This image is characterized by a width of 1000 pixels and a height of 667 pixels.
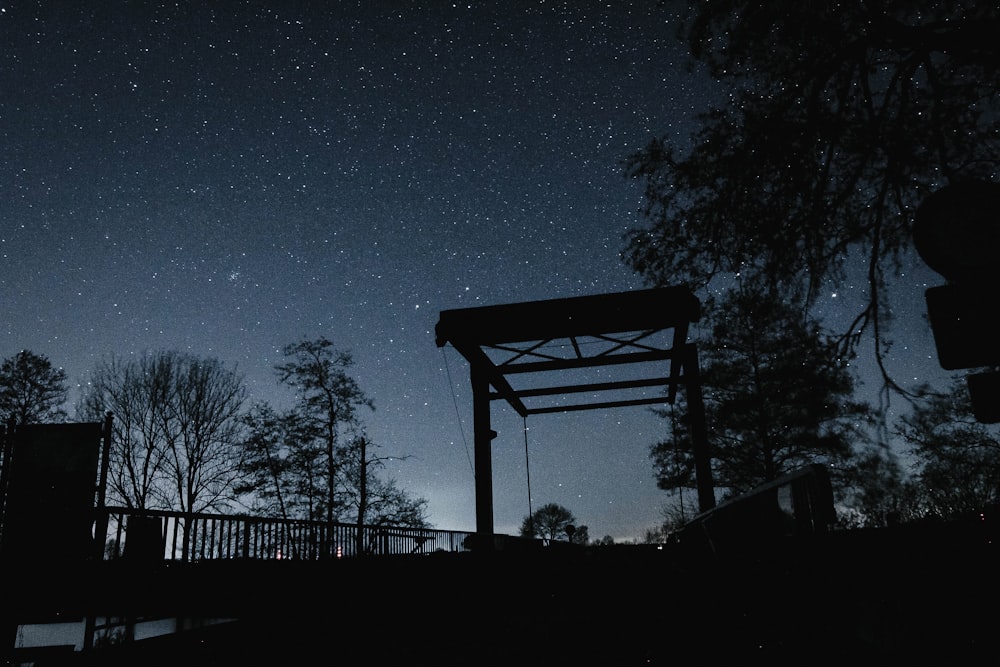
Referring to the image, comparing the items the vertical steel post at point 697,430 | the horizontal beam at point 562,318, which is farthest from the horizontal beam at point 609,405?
the horizontal beam at point 562,318

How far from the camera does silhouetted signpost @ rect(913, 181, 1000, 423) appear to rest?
1.88 meters

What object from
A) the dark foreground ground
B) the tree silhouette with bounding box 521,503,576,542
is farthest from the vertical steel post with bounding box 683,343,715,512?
the tree silhouette with bounding box 521,503,576,542

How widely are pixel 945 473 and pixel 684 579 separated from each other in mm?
25356

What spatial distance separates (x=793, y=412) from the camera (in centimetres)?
2356

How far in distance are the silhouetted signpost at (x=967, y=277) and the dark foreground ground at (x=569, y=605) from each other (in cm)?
104

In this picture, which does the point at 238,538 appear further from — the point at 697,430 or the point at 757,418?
the point at 757,418

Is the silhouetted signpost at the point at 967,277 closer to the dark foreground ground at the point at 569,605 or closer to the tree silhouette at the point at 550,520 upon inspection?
the dark foreground ground at the point at 569,605

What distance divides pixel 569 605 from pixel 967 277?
618cm

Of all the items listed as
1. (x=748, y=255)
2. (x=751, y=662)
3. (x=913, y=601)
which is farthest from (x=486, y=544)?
(x=913, y=601)

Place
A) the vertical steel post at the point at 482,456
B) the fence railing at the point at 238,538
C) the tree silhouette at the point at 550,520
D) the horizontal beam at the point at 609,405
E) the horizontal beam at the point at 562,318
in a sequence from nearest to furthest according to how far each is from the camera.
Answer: the fence railing at the point at 238,538, the horizontal beam at the point at 562,318, the vertical steel post at the point at 482,456, the horizontal beam at the point at 609,405, the tree silhouette at the point at 550,520

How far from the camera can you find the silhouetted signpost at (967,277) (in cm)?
188

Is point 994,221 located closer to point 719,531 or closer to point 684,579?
point 684,579

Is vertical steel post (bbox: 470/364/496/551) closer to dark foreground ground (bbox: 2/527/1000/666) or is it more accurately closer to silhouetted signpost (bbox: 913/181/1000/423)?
dark foreground ground (bbox: 2/527/1000/666)

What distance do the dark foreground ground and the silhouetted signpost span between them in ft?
3.41
